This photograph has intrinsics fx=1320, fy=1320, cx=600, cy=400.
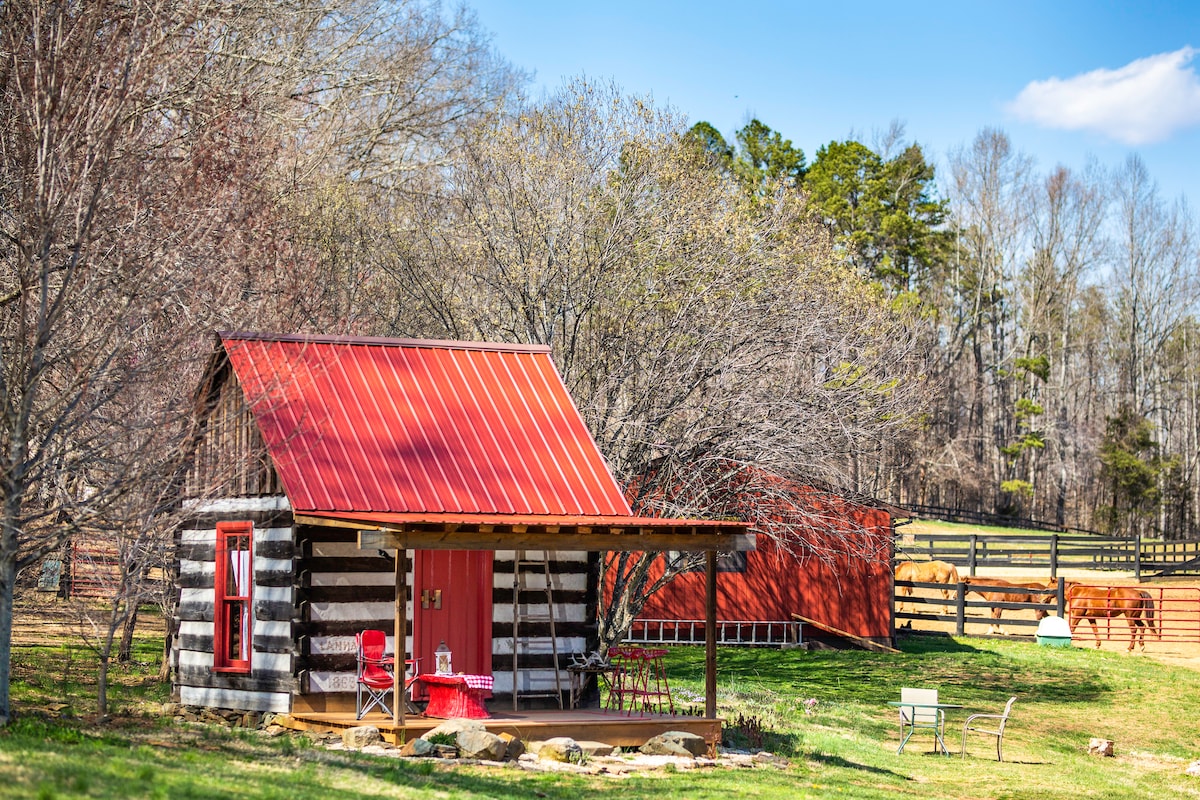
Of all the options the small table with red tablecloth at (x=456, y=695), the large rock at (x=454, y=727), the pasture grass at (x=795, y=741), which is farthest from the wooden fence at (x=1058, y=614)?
the large rock at (x=454, y=727)

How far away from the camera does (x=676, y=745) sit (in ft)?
47.3

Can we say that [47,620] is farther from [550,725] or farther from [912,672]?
[912,672]

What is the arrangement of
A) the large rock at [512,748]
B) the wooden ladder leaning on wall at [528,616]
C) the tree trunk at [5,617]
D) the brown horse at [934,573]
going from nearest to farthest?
the tree trunk at [5,617]
the large rock at [512,748]
the wooden ladder leaning on wall at [528,616]
the brown horse at [934,573]

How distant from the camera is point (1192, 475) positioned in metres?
68.9

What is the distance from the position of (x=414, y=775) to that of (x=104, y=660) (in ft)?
12.3

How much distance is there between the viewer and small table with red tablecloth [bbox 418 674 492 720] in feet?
47.5

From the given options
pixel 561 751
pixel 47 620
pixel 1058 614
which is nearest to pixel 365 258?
pixel 47 620

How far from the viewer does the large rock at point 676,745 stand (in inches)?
567

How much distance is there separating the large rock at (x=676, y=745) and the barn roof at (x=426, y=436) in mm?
2269

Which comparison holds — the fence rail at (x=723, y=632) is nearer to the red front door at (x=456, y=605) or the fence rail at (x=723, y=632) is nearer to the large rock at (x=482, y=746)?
the red front door at (x=456, y=605)

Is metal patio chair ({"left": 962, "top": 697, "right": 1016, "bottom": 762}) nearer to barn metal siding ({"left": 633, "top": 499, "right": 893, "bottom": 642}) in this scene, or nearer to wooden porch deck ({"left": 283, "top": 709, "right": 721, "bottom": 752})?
wooden porch deck ({"left": 283, "top": 709, "right": 721, "bottom": 752})

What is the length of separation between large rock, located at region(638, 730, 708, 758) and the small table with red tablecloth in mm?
1865

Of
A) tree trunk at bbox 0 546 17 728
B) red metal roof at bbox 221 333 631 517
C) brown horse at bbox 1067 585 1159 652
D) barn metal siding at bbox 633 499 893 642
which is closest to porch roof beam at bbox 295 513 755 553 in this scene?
red metal roof at bbox 221 333 631 517

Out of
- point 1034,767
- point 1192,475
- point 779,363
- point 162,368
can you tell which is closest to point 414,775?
point 162,368
